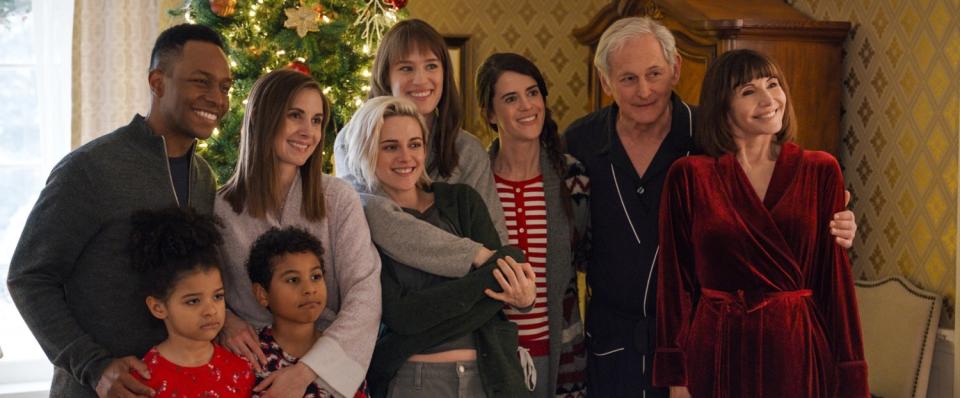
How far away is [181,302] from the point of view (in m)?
1.97

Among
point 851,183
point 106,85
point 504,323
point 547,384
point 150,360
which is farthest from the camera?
point 106,85

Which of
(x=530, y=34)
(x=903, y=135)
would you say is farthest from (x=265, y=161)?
(x=530, y=34)

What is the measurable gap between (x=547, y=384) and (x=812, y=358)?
0.70m

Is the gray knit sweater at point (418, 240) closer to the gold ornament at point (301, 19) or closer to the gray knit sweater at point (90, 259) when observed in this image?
the gray knit sweater at point (90, 259)

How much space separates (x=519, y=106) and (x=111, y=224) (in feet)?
3.70

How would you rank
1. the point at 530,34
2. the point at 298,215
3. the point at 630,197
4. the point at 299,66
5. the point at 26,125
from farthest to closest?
the point at 530,34 < the point at 26,125 < the point at 299,66 < the point at 630,197 < the point at 298,215

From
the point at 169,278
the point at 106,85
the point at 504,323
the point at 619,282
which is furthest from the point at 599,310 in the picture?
the point at 106,85

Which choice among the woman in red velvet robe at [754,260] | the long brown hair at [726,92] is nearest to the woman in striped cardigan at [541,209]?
the woman in red velvet robe at [754,260]

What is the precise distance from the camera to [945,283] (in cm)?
338

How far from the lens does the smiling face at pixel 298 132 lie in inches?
85.3

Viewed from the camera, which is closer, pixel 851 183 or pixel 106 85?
pixel 851 183

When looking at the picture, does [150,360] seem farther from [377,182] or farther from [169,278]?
[377,182]

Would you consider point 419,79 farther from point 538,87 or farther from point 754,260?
point 754,260

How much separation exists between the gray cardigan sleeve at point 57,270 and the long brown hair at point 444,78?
0.99m
